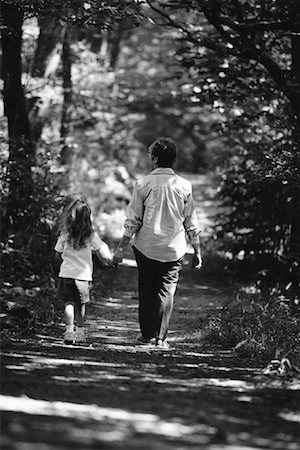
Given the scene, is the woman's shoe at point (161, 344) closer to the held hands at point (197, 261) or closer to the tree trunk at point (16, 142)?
the held hands at point (197, 261)

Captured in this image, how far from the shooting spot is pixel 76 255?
8852 millimetres

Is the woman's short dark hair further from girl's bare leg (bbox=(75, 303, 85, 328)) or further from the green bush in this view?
the green bush

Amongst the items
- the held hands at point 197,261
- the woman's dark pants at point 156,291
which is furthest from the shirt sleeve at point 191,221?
the woman's dark pants at point 156,291

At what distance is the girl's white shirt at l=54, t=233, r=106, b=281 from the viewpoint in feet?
28.9

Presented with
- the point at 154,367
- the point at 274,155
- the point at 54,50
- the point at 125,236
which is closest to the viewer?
the point at 154,367

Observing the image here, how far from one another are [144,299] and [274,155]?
3565 mm

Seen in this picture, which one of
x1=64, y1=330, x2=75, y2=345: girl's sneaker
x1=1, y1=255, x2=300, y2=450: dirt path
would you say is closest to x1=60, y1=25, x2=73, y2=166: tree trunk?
x1=64, y1=330, x2=75, y2=345: girl's sneaker

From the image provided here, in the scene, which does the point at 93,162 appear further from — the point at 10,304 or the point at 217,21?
the point at 10,304

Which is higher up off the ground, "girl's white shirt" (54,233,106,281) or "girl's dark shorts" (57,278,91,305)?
"girl's white shirt" (54,233,106,281)

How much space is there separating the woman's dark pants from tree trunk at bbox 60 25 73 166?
24.2ft

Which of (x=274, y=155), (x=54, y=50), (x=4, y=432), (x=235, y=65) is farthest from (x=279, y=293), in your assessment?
(x=4, y=432)

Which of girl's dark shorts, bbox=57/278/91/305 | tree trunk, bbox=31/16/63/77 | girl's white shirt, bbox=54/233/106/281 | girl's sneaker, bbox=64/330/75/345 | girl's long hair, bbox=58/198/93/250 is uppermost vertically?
tree trunk, bbox=31/16/63/77

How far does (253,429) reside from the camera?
5.09m

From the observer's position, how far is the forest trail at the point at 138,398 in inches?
185
